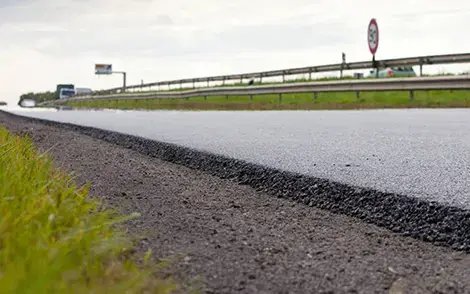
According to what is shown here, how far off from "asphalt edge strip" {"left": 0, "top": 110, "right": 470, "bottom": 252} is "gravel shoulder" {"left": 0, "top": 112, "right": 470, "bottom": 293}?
0.11 m

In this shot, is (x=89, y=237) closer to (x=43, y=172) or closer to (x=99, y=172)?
(x=43, y=172)

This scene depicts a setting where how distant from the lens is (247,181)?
565cm

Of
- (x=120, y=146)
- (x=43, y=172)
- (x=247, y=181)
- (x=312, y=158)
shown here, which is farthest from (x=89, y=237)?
(x=120, y=146)

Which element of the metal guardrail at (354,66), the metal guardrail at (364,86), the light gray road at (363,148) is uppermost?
the metal guardrail at (354,66)

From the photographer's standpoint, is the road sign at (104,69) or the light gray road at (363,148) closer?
the light gray road at (363,148)

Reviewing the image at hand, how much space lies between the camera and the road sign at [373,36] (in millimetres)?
22853

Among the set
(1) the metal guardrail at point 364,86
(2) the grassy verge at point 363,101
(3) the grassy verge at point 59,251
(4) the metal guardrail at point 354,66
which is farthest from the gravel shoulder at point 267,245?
(4) the metal guardrail at point 354,66

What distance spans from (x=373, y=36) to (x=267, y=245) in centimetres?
2017

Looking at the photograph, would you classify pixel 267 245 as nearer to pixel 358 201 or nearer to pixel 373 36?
pixel 358 201

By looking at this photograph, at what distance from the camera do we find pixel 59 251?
265 cm

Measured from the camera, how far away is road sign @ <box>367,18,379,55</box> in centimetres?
2285

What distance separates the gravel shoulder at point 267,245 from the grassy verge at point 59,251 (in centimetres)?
Result: 27

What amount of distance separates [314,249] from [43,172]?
1645 mm

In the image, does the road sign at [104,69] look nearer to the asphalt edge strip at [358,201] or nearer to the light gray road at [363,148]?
the light gray road at [363,148]
